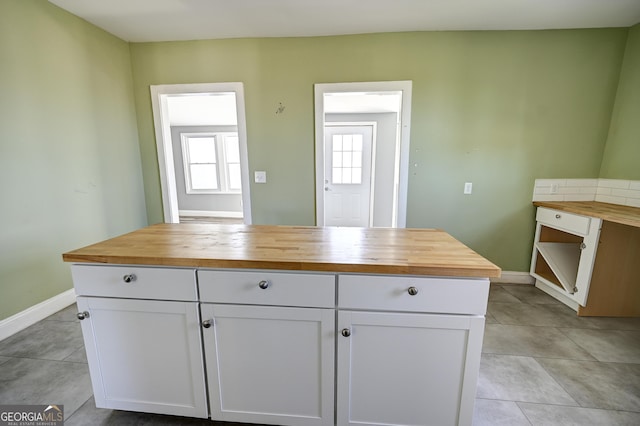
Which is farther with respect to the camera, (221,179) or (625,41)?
(221,179)

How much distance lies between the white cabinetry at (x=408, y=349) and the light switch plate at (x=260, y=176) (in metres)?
2.04

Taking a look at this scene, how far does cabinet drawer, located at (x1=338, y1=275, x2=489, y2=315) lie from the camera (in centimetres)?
97

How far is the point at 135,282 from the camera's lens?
43.2 inches

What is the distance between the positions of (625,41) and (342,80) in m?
2.51

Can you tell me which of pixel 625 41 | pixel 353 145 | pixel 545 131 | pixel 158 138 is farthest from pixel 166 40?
pixel 625 41

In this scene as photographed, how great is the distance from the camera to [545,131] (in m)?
2.50

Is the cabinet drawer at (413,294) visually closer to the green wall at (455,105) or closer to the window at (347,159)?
the green wall at (455,105)

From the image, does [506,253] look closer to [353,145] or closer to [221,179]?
[353,145]

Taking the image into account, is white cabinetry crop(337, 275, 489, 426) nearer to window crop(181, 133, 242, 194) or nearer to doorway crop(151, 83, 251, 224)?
doorway crop(151, 83, 251, 224)

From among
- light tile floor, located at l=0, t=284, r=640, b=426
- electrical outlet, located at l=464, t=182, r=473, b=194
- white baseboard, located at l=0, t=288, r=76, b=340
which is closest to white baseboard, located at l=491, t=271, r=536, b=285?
light tile floor, located at l=0, t=284, r=640, b=426

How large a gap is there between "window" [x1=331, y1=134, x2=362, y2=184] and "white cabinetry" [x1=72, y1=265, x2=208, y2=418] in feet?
13.5

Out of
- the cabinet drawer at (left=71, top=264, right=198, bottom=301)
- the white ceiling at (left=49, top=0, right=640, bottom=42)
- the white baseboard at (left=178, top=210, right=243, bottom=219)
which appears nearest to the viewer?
the cabinet drawer at (left=71, top=264, right=198, bottom=301)

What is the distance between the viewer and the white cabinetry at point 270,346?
1046mm

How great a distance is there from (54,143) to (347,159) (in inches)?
153
